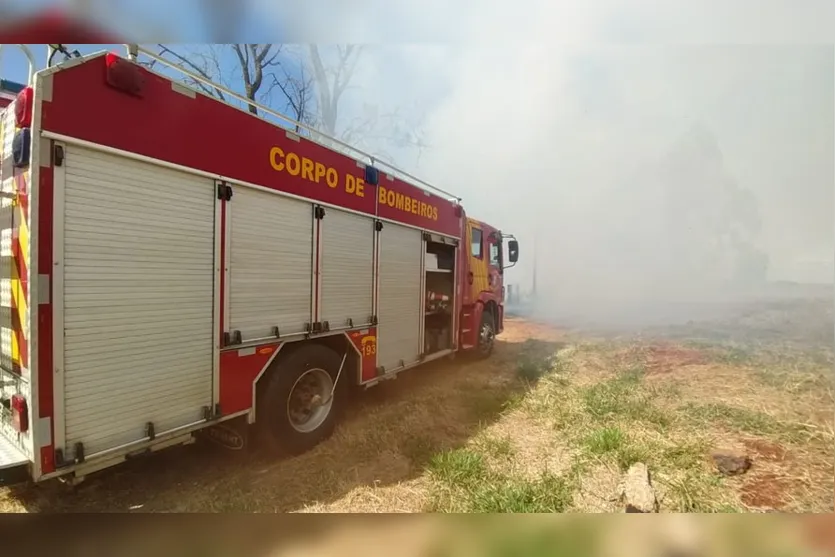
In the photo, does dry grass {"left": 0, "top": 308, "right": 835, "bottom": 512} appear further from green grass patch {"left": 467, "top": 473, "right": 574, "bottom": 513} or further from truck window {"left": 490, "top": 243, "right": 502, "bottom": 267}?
truck window {"left": 490, "top": 243, "right": 502, "bottom": 267}

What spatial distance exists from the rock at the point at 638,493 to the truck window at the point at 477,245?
12.3 ft

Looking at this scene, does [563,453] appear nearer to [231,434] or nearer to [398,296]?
[398,296]

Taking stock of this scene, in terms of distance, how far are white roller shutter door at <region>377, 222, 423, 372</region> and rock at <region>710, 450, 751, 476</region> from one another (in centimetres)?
290

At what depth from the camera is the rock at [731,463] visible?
251cm

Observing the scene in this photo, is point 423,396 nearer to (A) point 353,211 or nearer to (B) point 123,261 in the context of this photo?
(A) point 353,211

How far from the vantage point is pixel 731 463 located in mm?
2533

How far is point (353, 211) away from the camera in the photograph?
11.0 feet

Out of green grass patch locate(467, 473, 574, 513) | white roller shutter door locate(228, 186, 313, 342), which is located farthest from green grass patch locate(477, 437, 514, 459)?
white roller shutter door locate(228, 186, 313, 342)

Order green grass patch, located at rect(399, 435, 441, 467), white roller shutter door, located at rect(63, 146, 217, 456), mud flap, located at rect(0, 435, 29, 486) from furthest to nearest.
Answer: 1. green grass patch, located at rect(399, 435, 441, 467)
2. white roller shutter door, located at rect(63, 146, 217, 456)
3. mud flap, located at rect(0, 435, 29, 486)

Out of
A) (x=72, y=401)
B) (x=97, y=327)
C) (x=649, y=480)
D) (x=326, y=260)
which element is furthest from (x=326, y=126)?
(x=649, y=480)

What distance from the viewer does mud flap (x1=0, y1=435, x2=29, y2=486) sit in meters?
1.68

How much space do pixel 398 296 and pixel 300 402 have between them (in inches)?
59.1

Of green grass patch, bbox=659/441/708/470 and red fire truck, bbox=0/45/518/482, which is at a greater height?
red fire truck, bbox=0/45/518/482

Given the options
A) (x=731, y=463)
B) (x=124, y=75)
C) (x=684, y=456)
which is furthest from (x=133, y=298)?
(x=731, y=463)
